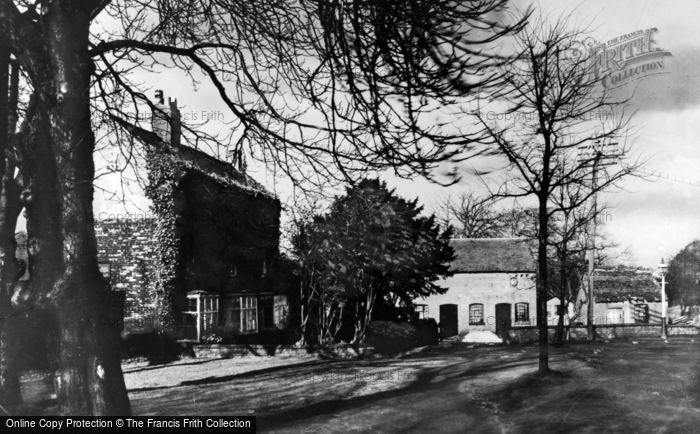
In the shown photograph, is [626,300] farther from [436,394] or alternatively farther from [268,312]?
[436,394]

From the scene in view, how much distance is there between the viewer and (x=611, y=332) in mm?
30016

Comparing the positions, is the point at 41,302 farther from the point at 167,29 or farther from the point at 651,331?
the point at 651,331

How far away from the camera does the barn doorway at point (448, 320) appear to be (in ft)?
129

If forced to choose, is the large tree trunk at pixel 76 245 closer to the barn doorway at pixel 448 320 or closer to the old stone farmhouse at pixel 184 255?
the old stone farmhouse at pixel 184 255

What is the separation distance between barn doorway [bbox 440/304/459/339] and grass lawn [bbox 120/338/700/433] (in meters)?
23.6

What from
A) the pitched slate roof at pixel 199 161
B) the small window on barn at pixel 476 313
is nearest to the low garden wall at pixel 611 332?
the small window on barn at pixel 476 313

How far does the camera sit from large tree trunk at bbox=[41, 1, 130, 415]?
212 inches

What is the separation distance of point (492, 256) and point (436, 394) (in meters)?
30.7

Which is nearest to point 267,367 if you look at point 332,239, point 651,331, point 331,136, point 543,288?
point 332,239

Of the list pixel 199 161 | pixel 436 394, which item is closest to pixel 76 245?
pixel 436 394

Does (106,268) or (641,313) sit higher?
(106,268)

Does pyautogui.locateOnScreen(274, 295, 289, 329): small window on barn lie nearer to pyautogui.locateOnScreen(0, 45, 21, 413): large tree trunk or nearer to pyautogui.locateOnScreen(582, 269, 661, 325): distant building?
pyautogui.locateOnScreen(0, 45, 21, 413): large tree trunk

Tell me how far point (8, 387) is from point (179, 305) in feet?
43.6

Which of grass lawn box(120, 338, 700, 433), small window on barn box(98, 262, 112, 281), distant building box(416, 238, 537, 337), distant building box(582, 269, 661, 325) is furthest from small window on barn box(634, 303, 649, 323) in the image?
small window on barn box(98, 262, 112, 281)
